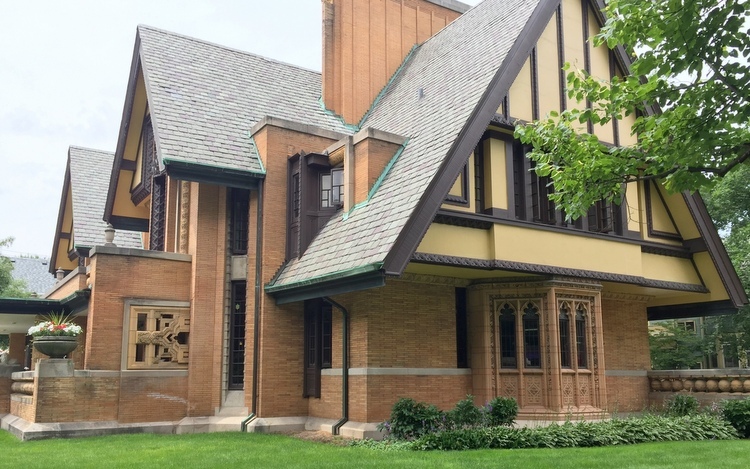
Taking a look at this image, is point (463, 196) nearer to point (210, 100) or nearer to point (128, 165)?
point (210, 100)

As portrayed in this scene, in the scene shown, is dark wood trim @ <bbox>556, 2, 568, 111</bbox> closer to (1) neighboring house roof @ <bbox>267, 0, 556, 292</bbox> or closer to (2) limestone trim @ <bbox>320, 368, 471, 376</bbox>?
(1) neighboring house roof @ <bbox>267, 0, 556, 292</bbox>

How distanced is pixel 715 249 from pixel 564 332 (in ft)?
18.1

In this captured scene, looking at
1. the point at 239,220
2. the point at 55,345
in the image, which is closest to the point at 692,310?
the point at 239,220

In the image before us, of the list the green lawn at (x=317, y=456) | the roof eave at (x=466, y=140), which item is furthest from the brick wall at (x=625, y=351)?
the roof eave at (x=466, y=140)

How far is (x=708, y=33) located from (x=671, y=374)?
13.9m

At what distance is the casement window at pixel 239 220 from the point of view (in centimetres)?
1888

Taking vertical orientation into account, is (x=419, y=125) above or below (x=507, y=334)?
above

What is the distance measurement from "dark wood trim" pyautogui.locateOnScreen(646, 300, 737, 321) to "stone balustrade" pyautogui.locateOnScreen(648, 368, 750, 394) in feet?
6.99

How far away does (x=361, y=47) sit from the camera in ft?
77.4

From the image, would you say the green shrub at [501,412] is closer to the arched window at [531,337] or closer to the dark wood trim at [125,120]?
the arched window at [531,337]

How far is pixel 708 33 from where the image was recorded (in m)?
8.56

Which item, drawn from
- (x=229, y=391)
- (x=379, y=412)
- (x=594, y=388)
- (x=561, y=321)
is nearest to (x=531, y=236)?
(x=561, y=321)

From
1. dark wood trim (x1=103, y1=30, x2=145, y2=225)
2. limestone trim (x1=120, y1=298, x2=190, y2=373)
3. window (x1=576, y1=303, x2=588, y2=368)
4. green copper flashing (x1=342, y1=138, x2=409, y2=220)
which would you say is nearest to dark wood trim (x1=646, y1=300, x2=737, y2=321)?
window (x1=576, y1=303, x2=588, y2=368)

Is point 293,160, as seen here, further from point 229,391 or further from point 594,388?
point 594,388
